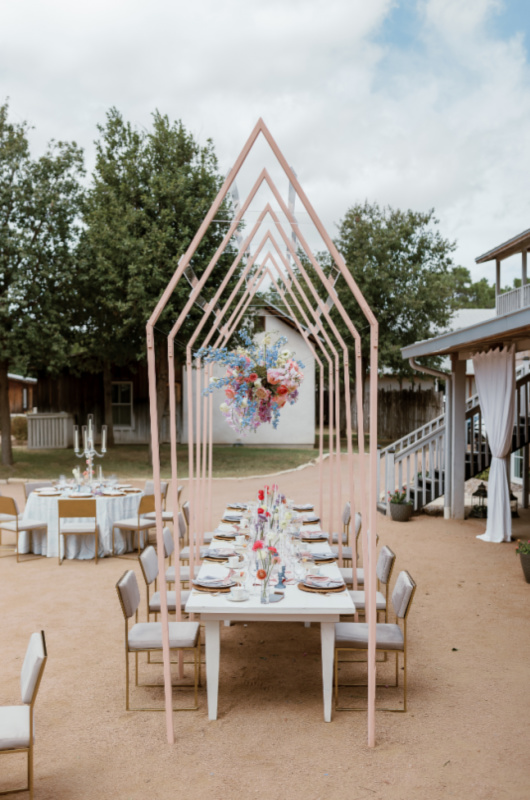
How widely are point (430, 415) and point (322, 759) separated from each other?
27.1 meters

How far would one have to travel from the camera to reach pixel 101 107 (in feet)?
63.8

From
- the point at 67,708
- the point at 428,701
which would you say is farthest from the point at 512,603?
the point at 67,708

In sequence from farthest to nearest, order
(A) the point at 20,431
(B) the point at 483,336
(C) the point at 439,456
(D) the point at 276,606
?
(A) the point at 20,431 → (C) the point at 439,456 → (B) the point at 483,336 → (D) the point at 276,606

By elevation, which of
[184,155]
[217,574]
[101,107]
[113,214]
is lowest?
[217,574]

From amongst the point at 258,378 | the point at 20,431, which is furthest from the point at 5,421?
the point at 258,378

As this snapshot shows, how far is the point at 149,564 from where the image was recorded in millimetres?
6145

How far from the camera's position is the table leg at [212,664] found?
4.87m

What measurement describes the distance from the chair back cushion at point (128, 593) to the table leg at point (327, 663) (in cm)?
149

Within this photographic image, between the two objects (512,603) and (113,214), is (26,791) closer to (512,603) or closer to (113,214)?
(512,603)

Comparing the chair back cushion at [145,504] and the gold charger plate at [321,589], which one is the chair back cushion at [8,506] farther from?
the gold charger plate at [321,589]

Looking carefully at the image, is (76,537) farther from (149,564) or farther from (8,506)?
(149,564)

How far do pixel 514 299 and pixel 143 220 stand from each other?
10.4 m

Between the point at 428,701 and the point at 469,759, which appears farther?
the point at 428,701

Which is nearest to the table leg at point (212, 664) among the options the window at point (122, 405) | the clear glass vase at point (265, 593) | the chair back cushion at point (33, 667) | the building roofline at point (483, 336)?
the clear glass vase at point (265, 593)
